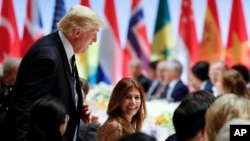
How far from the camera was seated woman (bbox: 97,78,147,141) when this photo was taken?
4137 millimetres

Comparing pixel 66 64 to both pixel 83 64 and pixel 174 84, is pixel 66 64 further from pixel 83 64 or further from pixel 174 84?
pixel 83 64

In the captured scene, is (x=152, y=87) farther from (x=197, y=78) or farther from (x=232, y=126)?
(x=232, y=126)

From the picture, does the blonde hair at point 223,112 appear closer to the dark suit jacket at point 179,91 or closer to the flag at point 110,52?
the dark suit jacket at point 179,91

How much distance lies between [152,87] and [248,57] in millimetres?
2091

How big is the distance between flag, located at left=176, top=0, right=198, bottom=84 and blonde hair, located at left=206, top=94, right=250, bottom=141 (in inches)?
285

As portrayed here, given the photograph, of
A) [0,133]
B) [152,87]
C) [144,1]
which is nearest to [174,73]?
[152,87]

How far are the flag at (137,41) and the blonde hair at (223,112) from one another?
23.7 ft

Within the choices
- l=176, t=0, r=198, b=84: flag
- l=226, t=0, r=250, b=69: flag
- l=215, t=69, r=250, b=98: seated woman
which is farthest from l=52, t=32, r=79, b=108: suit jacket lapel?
l=226, t=0, r=250, b=69: flag

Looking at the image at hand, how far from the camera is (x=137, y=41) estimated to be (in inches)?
400

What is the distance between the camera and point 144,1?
10680 millimetres

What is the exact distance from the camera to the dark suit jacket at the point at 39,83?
3.51 metres

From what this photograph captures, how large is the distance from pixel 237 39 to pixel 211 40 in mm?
432

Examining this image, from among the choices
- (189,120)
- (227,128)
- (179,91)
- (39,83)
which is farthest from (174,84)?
(227,128)

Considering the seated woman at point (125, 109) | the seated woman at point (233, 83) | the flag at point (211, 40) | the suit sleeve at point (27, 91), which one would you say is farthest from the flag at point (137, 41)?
the suit sleeve at point (27, 91)
